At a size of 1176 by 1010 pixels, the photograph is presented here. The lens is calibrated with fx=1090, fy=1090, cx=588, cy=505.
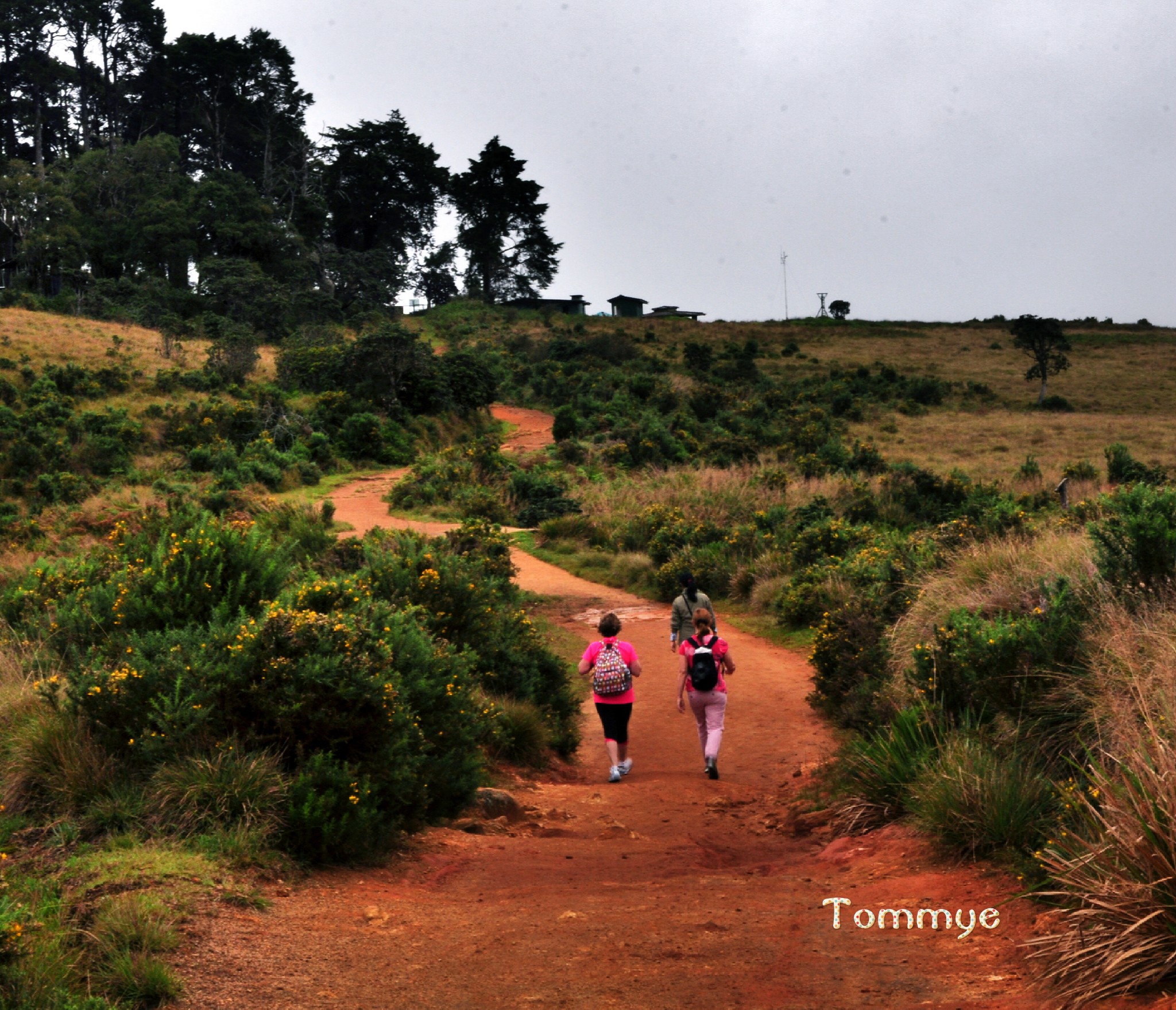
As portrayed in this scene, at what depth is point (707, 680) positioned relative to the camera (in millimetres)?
9109

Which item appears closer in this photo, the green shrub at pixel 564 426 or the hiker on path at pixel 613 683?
the hiker on path at pixel 613 683

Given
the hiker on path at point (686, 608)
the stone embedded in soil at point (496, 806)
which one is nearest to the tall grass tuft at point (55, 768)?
the stone embedded in soil at point (496, 806)

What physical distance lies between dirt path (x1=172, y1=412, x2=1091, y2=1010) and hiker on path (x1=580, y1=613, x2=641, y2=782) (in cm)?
136

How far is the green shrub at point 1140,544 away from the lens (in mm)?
7273

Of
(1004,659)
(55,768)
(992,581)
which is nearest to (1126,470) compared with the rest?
(992,581)

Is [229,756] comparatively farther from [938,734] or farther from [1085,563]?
[1085,563]

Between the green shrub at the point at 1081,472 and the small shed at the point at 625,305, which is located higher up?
the small shed at the point at 625,305

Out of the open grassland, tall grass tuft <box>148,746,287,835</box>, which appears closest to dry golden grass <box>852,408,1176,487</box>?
the open grassland

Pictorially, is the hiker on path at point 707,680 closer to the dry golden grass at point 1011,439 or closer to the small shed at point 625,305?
the dry golden grass at point 1011,439

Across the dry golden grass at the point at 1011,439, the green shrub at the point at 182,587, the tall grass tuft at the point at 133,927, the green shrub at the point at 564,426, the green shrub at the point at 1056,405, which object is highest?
the green shrub at the point at 1056,405

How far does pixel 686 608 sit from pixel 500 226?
6192 centimetres

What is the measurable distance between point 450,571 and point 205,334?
36.4 metres

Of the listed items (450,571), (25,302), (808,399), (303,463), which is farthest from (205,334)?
(450,571)

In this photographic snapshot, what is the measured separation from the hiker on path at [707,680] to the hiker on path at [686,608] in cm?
68
